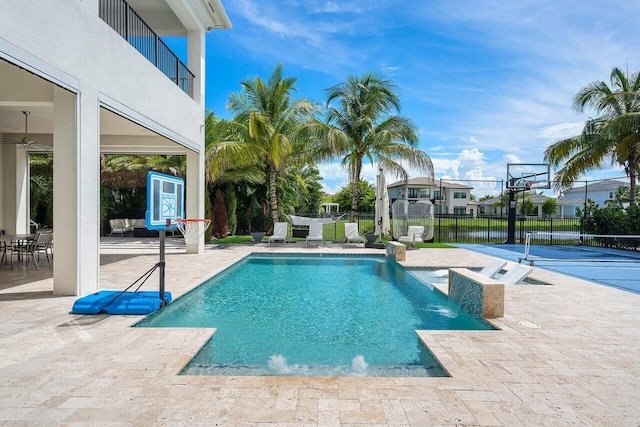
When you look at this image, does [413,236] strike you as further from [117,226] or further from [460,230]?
[460,230]

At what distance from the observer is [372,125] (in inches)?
676

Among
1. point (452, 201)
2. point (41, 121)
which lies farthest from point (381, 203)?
point (452, 201)

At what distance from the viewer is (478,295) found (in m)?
5.74

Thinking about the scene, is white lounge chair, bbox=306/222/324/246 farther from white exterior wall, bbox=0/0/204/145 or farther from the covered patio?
the covered patio

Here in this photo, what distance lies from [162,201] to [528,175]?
18.8 meters

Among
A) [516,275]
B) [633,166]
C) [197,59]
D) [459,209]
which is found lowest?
[516,275]

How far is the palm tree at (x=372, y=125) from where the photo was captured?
17.3 meters

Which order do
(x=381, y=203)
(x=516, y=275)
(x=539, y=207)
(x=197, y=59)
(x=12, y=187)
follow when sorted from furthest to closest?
(x=539, y=207) < (x=381, y=203) < (x=197, y=59) < (x=12, y=187) < (x=516, y=275)

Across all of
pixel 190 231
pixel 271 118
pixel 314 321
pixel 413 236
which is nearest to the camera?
pixel 314 321

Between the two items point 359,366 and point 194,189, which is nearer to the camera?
point 359,366

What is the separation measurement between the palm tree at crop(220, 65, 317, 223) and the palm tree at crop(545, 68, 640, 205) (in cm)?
1324

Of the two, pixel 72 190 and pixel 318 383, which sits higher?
pixel 72 190

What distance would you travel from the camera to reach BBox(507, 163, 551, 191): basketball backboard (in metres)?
18.8

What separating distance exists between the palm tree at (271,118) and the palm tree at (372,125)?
1.47 meters
